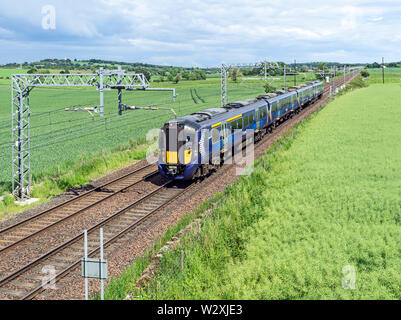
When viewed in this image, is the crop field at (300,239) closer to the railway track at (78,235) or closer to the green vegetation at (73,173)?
the railway track at (78,235)

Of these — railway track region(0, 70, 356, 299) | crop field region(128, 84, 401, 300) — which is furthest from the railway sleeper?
crop field region(128, 84, 401, 300)

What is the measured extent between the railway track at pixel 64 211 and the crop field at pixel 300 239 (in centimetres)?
566

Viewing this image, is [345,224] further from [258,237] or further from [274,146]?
[274,146]

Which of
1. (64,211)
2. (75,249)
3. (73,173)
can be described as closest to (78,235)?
(75,249)

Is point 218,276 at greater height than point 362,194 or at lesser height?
lesser

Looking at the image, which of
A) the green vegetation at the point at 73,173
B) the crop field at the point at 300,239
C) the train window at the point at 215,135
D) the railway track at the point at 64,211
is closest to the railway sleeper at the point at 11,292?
the railway track at the point at 64,211

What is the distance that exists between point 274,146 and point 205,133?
9.72 meters

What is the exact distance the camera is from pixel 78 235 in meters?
15.7

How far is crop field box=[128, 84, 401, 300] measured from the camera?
1007 centimetres

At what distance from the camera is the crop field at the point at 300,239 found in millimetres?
10070

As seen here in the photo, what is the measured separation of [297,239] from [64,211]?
1040cm

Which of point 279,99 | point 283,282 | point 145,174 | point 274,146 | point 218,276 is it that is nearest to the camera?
point 283,282
